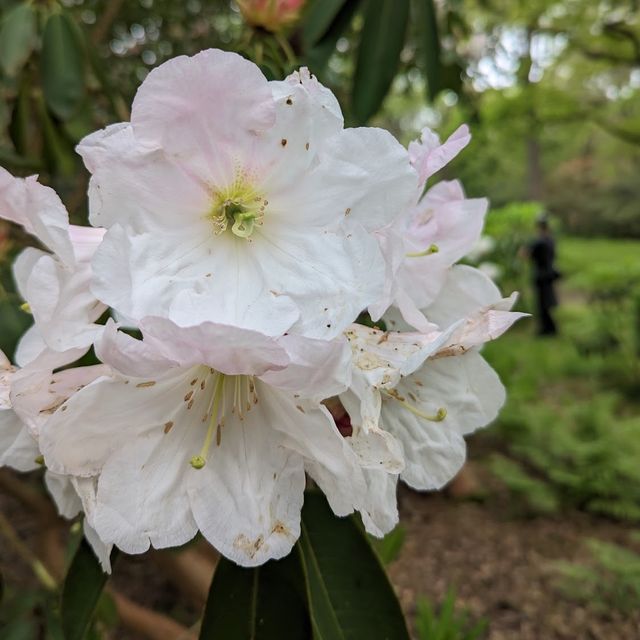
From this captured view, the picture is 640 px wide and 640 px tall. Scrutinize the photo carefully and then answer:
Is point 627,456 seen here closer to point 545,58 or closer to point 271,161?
point 271,161

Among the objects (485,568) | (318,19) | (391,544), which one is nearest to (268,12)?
(318,19)

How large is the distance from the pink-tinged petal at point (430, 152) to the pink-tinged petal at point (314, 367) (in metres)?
0.22

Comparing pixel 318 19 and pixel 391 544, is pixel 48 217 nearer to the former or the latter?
pixel 318 19

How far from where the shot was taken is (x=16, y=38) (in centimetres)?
122

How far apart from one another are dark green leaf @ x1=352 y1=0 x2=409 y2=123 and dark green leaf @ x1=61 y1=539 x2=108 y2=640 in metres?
0.86

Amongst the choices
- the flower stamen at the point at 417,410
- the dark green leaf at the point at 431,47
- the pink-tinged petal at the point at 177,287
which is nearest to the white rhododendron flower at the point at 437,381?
the flower stamen at the point at 417,410

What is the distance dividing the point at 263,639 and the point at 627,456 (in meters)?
3.01

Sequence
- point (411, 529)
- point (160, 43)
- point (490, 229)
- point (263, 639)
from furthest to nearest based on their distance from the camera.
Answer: point (490, 229) < point (411, 529) < point (160, 43) < point (263, 639)

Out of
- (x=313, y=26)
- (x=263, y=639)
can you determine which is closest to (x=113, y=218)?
(x=263, y=639)

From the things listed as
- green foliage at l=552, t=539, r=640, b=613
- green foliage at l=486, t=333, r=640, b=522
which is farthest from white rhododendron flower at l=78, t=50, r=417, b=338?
green foliage at l=486, t=333, r=640, b=522

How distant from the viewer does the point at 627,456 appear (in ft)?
10.8

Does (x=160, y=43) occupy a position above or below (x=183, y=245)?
below

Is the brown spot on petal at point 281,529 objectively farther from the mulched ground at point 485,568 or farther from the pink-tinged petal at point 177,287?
the mulched ground at point 485,568

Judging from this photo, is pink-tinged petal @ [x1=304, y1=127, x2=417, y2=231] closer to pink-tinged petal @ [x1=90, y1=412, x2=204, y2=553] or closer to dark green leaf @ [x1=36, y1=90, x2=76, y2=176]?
pink-tinged petal @ [x1=90, y1=412, x2=204, y2=553]
